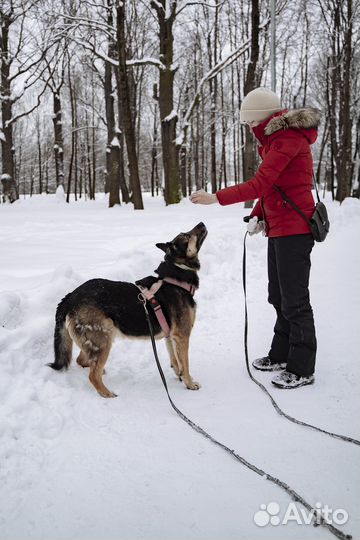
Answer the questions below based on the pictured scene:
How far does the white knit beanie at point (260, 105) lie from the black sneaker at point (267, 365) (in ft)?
7.97

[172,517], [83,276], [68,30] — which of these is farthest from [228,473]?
[68,30]

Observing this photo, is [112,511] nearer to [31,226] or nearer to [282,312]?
[282,312]

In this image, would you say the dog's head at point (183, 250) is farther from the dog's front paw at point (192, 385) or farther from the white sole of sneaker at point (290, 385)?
the white sole of sneaker at point (290, 385)

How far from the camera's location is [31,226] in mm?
9977

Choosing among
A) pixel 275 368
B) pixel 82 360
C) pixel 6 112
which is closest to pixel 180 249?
pixel 82 360

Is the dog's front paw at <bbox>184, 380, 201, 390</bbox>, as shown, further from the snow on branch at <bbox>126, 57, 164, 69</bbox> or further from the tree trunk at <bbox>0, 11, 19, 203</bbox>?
the tree trunk at <bbox>0, 11, 19, 203</bbox>

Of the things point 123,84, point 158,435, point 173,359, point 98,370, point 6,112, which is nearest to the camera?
point 158,435

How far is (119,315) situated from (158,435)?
107 cm

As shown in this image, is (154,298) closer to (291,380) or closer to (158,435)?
(158,435)

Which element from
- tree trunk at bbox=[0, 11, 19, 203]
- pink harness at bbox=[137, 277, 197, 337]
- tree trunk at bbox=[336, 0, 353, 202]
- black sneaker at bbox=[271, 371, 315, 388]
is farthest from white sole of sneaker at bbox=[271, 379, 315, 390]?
tree trunk at bbox=[0, 11, 19, 203]

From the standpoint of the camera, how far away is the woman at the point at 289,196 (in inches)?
121

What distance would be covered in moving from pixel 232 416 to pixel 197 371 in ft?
2.95

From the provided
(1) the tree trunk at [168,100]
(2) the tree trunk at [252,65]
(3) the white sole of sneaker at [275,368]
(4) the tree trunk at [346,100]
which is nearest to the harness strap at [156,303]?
(3) the white sole of sneaker at [275,368]

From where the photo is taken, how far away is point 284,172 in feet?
10.6
